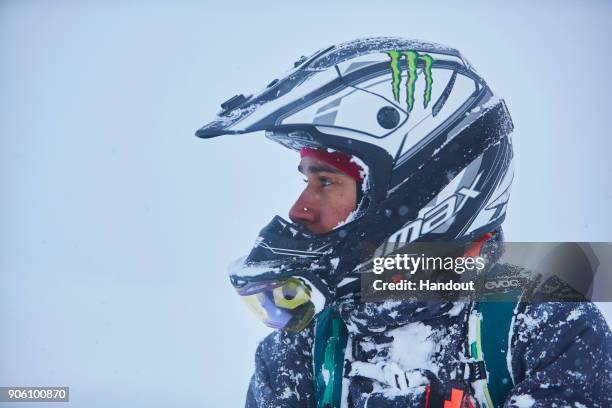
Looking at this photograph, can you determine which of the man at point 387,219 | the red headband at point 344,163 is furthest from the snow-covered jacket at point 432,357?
the red headband at point 344,163

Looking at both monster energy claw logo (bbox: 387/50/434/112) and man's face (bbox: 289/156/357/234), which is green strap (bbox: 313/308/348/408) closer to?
man's face (bbox: 289/156/357/234)

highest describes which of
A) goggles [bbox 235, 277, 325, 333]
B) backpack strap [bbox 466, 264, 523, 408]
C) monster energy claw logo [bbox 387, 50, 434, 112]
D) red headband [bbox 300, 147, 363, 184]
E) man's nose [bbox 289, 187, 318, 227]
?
monster energy claw logo [bbox 387, 50, 434, 112]

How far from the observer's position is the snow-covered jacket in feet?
3.46

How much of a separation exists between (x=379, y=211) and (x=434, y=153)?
0.43ft

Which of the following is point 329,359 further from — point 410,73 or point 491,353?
point 410,73

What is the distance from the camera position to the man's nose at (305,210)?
1.23m

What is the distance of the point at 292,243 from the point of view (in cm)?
118

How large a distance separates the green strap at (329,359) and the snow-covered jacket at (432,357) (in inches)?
0.5

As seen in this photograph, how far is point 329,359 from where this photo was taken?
122 cm

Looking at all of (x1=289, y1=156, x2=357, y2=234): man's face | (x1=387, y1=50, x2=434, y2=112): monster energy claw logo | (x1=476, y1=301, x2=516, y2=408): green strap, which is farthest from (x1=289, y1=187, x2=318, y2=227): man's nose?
(x1=476, y1=301, x2=516, y2=408): green strap

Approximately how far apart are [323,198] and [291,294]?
0.57ft

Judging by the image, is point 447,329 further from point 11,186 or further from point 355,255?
point 11,186

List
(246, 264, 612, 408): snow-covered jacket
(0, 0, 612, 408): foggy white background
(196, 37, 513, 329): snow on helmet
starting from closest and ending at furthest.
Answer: (246, 264, 612, 408): snow-covered jacket < (196, 37, 513, 329): snow on helmet < (0, 0, 612, 408): foggy white background

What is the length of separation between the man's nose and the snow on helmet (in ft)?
0.15
